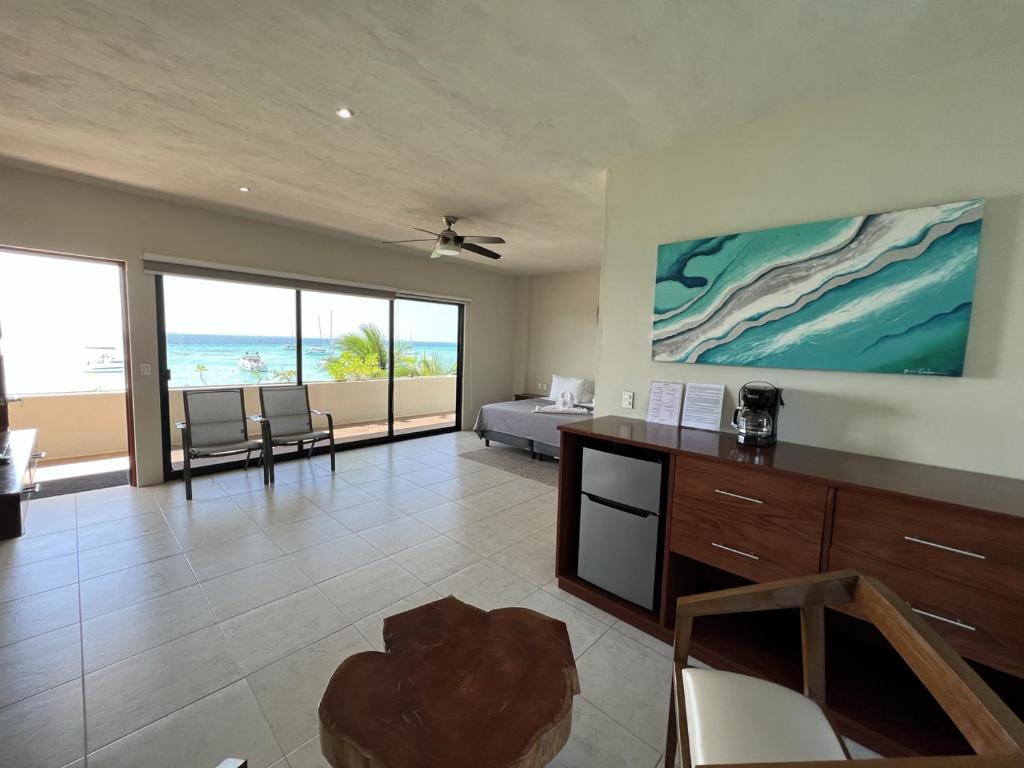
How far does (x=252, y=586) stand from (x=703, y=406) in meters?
2.74

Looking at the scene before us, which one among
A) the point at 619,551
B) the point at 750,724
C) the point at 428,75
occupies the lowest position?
the point at 619,551

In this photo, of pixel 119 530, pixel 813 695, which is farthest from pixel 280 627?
pixel 813 695

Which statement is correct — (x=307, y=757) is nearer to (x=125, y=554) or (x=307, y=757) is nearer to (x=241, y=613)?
(x=241, y=613)

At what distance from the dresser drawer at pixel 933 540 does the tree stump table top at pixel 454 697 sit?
3.57 ft

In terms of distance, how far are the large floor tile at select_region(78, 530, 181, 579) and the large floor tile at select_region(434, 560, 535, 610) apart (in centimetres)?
187

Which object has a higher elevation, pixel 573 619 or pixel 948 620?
pixel 948 620

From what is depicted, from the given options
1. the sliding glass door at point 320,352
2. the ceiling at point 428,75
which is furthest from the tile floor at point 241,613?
the ceiling at point 428,75

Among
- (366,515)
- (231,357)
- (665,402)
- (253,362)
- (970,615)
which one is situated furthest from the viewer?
(253,362)

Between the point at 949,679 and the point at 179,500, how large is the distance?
4.61 m

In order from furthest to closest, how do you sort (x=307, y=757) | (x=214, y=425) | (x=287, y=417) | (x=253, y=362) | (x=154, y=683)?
(x=253, y=362), (x=287, y=417), (x=214, y=425), (x=154, y=683), (x=307, y=757)

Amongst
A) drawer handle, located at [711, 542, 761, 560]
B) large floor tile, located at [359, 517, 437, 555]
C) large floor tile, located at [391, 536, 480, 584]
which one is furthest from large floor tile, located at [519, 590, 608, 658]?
large floor tile, located at [359, 517, 437, 555]

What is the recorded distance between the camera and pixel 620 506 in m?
2.07

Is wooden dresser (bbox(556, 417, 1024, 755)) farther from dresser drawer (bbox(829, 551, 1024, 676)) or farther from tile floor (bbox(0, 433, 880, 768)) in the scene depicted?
tile floor (bbox(0, 433, 880, 768))

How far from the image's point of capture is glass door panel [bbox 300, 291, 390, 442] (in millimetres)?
4945
